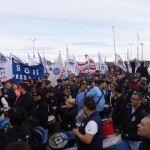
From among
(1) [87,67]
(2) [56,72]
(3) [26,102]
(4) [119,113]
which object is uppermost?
(2) [56,72]

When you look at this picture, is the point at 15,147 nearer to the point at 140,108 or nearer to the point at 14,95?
the point at 140,108

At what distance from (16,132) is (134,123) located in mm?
2533

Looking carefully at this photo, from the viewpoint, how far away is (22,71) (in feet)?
37.4

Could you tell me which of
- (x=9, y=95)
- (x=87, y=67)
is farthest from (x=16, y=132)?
(x=87, y=67)

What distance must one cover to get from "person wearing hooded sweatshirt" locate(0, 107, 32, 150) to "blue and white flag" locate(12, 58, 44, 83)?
6.72 meters

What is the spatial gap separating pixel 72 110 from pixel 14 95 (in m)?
3.31

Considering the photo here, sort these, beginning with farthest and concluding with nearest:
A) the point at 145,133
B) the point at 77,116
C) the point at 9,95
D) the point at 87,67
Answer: the point at 87,67 → the point at 9,95 → the point at 77,116 → the point at 145,133

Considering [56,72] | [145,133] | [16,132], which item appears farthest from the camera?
[56,72]

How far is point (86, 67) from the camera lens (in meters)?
22.1

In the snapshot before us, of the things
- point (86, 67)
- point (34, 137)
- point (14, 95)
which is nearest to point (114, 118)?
point (34, 137)

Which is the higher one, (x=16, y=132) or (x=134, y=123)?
(x=16, y=132)

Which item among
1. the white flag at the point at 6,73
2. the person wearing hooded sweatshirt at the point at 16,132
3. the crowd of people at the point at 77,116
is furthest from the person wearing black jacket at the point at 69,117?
the person wearing hooded sweatshirt at the point at 16,132

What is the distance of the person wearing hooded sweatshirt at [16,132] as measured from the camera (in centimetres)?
422

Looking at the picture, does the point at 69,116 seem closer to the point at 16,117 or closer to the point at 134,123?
the point at 134,123
